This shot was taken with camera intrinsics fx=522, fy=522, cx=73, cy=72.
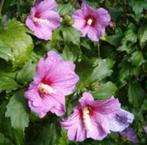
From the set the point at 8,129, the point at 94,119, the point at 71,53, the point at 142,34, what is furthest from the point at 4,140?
the point at 142,34

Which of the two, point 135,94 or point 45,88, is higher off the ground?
point 45,88

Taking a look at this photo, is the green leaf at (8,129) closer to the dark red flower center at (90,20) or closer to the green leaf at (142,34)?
the dark red flower center at (90,20)

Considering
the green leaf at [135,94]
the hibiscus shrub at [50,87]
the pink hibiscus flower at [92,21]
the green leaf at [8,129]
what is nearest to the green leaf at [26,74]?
the hibiscus shrub at [50,87]

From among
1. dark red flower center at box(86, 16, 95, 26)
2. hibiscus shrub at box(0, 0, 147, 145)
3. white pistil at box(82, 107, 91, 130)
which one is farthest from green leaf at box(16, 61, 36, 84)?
dark red flower center at box(86, 16, 95, 26)

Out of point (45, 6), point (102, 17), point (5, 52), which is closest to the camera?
point (5, 52)

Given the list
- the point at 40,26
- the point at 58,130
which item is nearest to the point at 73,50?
the point at 40,26

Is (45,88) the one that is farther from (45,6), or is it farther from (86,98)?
(45,6)
